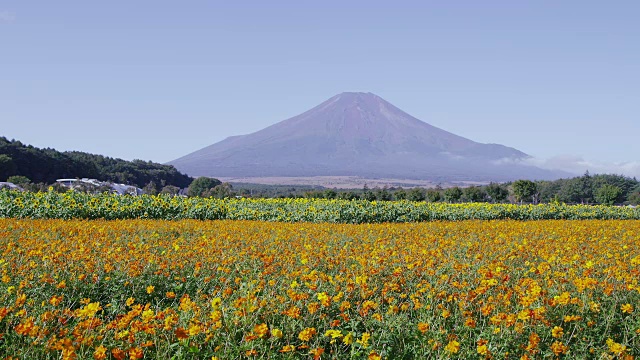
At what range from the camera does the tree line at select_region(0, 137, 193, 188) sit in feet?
165

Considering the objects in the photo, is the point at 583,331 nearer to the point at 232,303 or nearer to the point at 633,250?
the point at 232,303

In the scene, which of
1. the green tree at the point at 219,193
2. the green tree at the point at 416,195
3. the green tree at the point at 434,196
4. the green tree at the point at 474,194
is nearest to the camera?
the green tree at the point at 219,193

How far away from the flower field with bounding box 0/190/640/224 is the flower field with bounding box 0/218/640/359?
6834 mm

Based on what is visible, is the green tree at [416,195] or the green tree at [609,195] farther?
the green tree at [609,195]

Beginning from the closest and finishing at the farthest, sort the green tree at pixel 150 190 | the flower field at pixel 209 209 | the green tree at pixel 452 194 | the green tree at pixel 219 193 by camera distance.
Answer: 1. the flower field at pixel 209 209
2. the green tree at pixel 150 190
3. the green tree at pixel 219 193
4. the green tree at pixel 452 194

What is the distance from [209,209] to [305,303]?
41.5 feet

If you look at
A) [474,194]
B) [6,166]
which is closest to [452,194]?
[474,194]

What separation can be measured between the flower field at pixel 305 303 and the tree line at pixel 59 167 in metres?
42.3

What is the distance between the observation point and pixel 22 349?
362 cm

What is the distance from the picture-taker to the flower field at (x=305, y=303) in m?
3.83

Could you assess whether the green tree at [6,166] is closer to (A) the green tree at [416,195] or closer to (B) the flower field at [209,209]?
(A) the green tree at [416,195]

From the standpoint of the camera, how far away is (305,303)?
185 inches

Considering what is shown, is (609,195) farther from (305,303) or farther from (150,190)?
(305,303)

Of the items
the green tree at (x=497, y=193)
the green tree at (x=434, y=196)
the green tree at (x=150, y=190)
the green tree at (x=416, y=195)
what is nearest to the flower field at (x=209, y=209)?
the green tree at (x=150, y=190)
